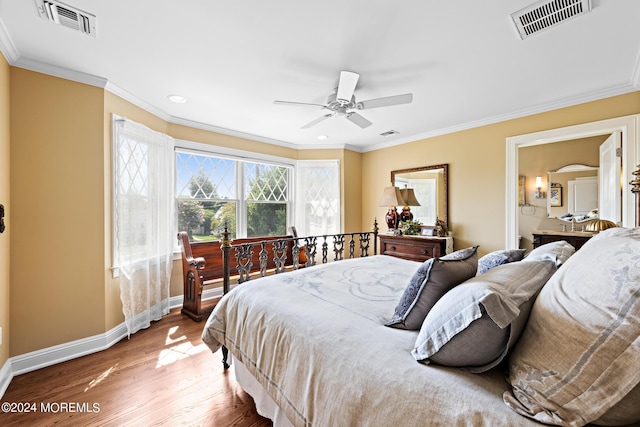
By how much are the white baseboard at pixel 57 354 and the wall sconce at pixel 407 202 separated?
3930mm

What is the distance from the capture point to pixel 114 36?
186 cm

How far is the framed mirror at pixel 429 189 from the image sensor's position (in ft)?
13.0

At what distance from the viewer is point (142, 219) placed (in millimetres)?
2926

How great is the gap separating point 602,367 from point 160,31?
267cm

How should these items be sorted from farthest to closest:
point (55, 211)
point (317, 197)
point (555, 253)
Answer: point (317, 197) → point (55, 211) → point (555, 253)

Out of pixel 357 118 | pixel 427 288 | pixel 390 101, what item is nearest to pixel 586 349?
pixel 427 288

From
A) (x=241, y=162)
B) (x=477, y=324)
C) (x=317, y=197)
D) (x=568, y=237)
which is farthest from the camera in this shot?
(x=317, y=197)

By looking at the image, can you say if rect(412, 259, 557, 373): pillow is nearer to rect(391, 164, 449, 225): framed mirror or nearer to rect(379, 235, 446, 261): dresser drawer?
rect(379, 235, 446, 261): dresser drawer

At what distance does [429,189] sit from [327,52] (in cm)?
285

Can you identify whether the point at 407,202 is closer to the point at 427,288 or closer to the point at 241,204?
the point at 241,204

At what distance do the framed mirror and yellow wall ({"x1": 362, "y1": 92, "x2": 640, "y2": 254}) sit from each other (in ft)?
0.27

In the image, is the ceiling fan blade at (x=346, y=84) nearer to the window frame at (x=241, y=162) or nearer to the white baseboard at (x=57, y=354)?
the window frame at (x=241, y=162)

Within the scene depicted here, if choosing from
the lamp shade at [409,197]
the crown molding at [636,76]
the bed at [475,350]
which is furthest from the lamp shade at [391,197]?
the bed at [475,350]

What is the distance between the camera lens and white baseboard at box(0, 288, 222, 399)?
80.4 inches
